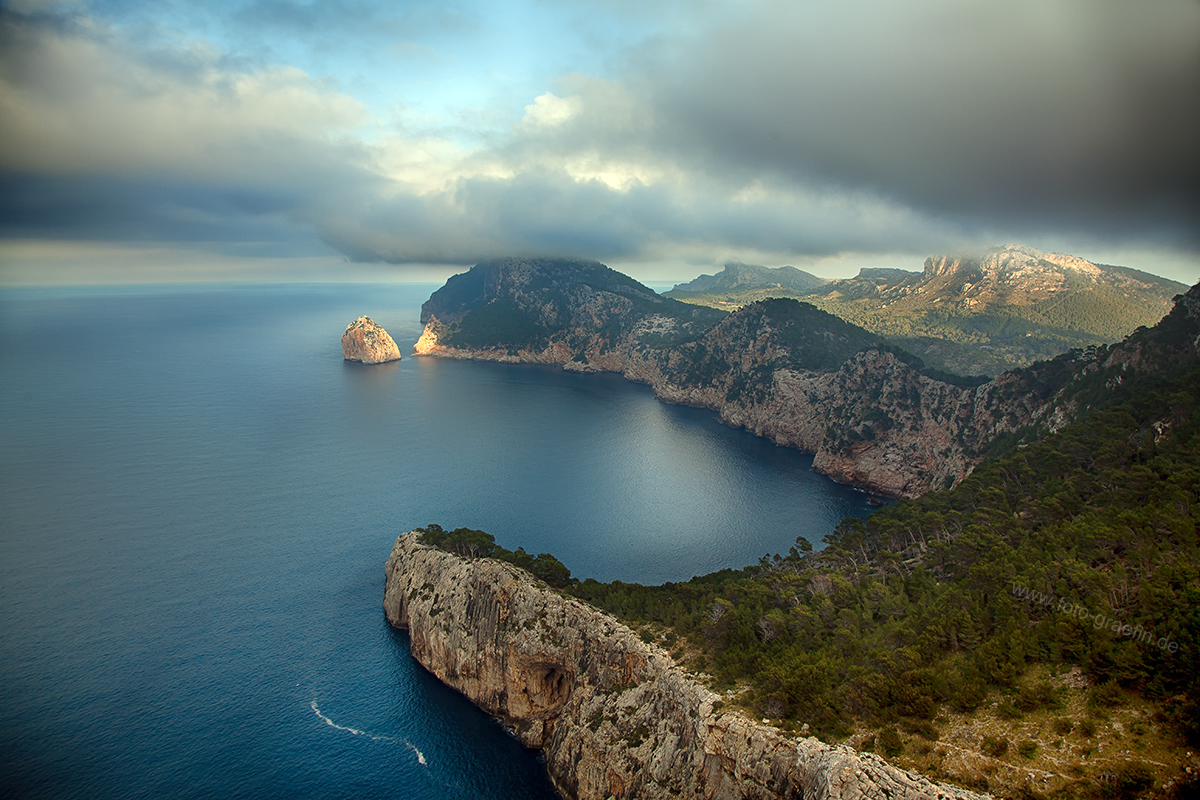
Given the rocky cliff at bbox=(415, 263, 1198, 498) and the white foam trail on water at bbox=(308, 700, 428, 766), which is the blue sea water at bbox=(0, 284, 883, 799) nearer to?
the white foam trail on water at bbox=(308, 700, 428, 766)

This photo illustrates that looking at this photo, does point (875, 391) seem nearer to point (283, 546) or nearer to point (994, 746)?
point (994, 746)

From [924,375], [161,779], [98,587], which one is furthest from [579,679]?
[924,375]

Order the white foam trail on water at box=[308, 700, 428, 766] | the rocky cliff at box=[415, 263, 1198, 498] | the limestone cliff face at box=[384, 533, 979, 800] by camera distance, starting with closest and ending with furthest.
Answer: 1. the limestone cliff face at box=[384, 533, 979, 800]
2. the white foam trail on water at box=[308, 700, 428, 766]
3. the rocky cliff at box=[415, 263, 1198, 498]

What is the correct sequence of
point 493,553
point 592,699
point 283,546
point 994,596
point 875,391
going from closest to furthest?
point 994,596 < point 592,699 < point 493,553 < point 283,546 < point 875,391

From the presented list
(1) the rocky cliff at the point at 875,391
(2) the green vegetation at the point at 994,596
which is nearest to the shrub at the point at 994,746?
(2) the green vegetation at the point at 994,596

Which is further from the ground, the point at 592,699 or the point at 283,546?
the point at 592,699

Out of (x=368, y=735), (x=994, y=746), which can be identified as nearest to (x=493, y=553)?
(x=368, y=735)

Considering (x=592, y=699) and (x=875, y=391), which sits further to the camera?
(x=875, y=391)

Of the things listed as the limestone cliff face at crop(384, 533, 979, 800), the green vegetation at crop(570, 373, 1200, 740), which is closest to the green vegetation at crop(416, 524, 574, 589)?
the limestone cliff face at crop(384, 533, 979, 800)
